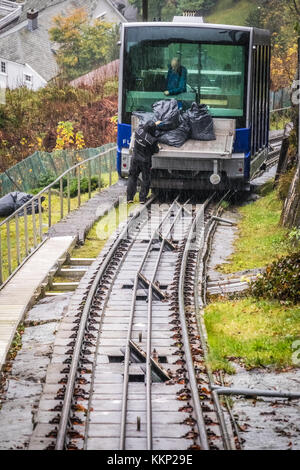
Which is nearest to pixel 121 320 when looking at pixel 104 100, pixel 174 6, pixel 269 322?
pixel 269 322

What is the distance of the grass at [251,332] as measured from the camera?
36.2 feet

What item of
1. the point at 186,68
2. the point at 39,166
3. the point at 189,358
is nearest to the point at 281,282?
the point at 189,358

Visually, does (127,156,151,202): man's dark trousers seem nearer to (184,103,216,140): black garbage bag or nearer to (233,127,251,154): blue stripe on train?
(184,103,216,140): black garbage bag

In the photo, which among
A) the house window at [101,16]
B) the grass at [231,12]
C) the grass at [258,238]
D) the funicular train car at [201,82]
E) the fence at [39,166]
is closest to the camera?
the grass at [258,238]

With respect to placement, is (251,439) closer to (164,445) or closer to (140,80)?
(164,445)

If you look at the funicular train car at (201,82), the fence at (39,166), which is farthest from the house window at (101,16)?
the funicular train car at (201,82)

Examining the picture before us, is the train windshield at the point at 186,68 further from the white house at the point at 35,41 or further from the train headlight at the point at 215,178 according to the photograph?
the white house at the point at 35,41

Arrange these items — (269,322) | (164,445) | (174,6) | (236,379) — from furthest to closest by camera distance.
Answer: (174,6) < (269,322) < (236,379) < (164,445)

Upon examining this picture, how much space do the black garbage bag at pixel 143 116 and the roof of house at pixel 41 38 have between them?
49955 millimetres

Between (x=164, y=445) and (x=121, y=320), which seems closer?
(x=164, y=445)

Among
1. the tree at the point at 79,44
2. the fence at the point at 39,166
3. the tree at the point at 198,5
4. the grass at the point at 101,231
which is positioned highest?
the tree at the point at 198,5

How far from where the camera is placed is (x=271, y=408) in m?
9.69

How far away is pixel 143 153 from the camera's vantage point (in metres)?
19.5

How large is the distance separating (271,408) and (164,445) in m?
1.63
